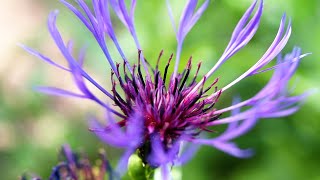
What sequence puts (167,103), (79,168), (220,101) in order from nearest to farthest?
(167,103), (79,168), (220,101)

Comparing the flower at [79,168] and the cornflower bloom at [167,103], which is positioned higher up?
the cornflower bloom at [167,103]

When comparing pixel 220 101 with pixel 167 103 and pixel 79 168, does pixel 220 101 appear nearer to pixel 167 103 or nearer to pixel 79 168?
pixel 79 168

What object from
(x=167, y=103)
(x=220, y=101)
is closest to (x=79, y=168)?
(x=167, y=103)

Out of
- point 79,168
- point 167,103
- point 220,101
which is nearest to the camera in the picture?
point 167,103

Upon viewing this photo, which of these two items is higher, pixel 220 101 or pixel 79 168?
pixel 220 101

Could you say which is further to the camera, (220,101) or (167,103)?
(220,101)

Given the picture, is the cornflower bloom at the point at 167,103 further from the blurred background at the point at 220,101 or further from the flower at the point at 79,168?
the blurred background at the point at 220,101

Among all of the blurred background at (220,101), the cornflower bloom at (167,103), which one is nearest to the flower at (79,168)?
the cornflower bloom at (167,103)

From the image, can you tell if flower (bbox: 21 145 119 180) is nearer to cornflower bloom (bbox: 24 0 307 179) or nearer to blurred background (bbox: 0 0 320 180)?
cornflower bloom (bbox: 24 0 307 179)
